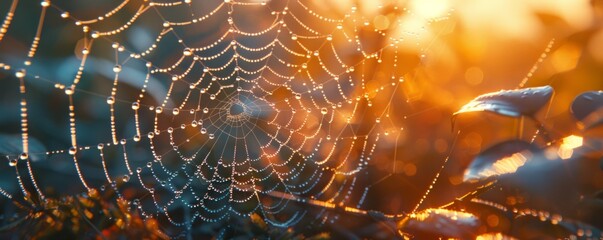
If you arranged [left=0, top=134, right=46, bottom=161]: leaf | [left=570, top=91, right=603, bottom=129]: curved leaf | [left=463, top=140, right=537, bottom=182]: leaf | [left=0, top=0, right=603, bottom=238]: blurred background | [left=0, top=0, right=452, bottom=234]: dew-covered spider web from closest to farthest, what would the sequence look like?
1. [left=463, top=140, right=537, bottom=182]: leaf
2. [left=570, top=91, right=603, bottom=129]: curved leaf
3. [left=0, top=134, right=46, bottom=161]: leaf
4. [left=0, top=0, right=452, bottom=234]: dew-covered spider web
5. [left=0, top=0, right=603, bottom=238]: blurred background

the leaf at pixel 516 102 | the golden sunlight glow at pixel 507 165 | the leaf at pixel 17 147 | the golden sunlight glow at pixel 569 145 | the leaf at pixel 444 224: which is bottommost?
the leaf at pixel 17 147

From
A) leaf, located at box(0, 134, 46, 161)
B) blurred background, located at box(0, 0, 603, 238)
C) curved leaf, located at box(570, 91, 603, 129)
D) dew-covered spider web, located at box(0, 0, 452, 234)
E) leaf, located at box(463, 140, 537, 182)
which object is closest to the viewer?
leaf, located at box(463, 140, 537, 182)

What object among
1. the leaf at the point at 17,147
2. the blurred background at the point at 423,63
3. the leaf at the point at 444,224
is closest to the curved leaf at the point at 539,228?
the leaf at the point at 444,224

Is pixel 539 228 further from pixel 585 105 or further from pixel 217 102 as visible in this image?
pixel 217 102

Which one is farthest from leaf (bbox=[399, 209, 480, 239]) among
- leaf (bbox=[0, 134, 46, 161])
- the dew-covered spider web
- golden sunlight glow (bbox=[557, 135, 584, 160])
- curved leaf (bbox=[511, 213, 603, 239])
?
leaf (bbox=[0, 134, 46, 161])

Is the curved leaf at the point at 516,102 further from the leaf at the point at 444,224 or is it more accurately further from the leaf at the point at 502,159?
the leaf at the point at 444,224

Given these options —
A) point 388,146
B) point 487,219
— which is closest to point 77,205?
point 487,219

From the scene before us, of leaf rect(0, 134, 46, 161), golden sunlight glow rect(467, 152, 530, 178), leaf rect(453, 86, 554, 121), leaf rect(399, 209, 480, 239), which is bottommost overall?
leaf rect(0, 134, 46, 161)

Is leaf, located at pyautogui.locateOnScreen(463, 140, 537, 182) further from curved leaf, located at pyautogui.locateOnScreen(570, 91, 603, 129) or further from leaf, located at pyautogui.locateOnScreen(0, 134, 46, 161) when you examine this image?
leaf, located at pyautogui.locateOnScreen(0, 134, 46, 161)
